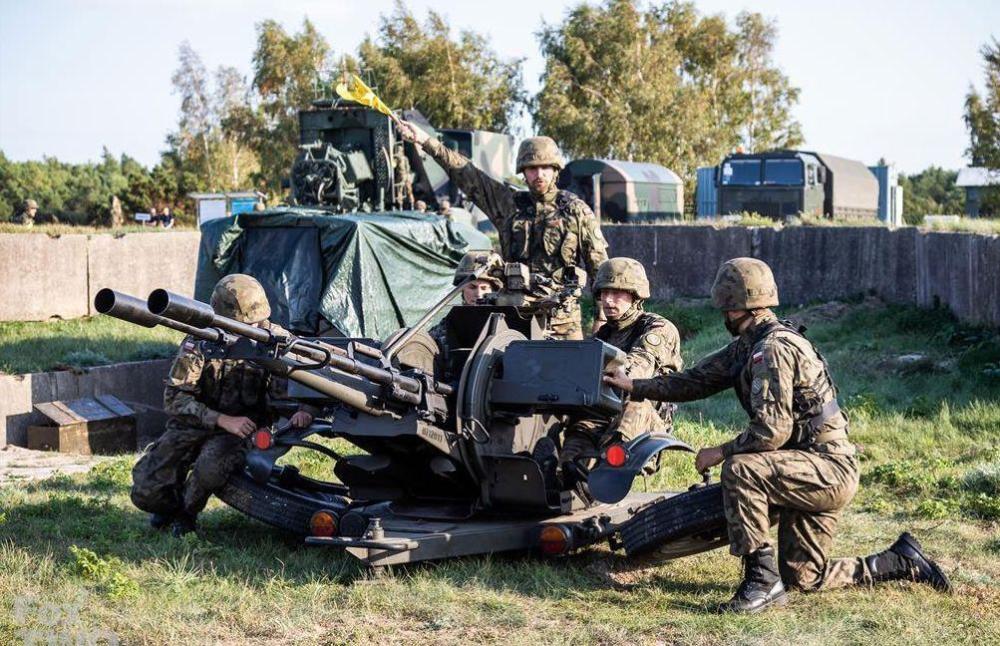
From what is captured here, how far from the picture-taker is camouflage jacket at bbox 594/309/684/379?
25.0 ft

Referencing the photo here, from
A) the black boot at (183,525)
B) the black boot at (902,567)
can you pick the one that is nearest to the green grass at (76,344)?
the black boot at (183,525)

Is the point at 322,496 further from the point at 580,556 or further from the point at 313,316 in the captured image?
the point at 313,316

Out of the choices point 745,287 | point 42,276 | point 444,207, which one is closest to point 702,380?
point 745,287

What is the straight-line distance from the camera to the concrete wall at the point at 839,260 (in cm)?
1430

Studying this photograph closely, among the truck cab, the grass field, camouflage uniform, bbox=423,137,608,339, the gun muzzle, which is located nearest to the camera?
the gun muzzle

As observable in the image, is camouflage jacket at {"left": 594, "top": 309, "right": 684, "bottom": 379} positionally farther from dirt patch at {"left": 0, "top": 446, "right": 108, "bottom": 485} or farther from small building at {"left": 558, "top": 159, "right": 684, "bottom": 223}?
small building at {"left": 558, "top": 159, "right": 684, "bottom": 223}

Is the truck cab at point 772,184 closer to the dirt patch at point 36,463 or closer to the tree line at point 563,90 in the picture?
the tree line at point 563,90

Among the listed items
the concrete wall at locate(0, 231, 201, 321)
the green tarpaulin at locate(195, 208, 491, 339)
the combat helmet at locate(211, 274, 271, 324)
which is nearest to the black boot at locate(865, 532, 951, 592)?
the combat helmet at locate(211, 274, 271, 324)

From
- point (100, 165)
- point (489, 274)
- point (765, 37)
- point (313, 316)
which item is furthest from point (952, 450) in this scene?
point (100, 165)

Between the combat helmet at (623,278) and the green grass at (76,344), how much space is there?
743 centimetres

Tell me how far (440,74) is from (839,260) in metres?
19.4

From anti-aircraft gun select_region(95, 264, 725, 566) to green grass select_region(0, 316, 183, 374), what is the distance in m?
6.87

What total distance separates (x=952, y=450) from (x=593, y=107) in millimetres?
27515

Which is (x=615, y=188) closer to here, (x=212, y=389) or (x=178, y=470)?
(x=212, y=389)
